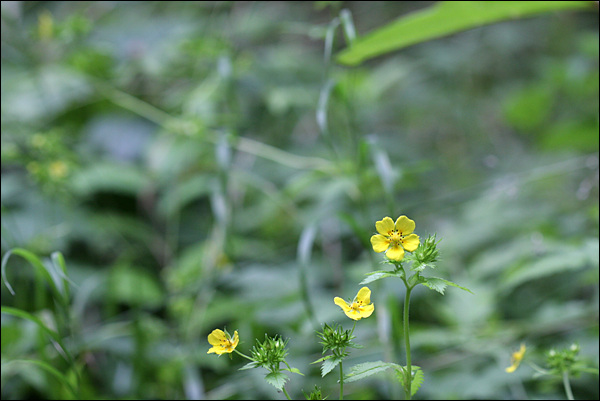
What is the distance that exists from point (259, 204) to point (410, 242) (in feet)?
5.10

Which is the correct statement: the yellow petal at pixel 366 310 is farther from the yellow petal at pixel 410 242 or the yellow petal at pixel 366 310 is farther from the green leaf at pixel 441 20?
the green leaf at pixel 441 20

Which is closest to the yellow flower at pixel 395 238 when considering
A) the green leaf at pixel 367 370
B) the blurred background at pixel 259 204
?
the green leaf at pixel 367 370

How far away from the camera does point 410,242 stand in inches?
25.5

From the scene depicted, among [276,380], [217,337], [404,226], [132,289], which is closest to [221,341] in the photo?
[217,337]

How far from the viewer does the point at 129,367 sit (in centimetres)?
138

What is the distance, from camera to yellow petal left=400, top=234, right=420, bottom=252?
2.09ft

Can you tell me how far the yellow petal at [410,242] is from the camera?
636 millimetres

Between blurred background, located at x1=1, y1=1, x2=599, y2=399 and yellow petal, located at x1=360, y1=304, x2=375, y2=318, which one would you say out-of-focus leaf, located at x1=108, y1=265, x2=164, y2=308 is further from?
yellow petal, located at x1=360, y1=304, x2=375, y2=318

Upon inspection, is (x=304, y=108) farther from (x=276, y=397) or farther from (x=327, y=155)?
(x=276, y=397)

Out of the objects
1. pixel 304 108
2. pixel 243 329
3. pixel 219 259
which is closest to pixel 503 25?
pixel 304 108

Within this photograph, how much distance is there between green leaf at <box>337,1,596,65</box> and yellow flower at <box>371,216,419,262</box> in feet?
2.51

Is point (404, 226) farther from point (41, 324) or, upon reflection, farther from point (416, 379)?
point (41, 324)

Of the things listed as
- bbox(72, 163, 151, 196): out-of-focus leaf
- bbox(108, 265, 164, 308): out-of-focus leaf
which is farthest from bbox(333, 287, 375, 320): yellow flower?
bbox(72, 163, 151, 196): out-of-focus leaf

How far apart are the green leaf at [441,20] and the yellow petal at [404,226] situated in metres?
0.77
